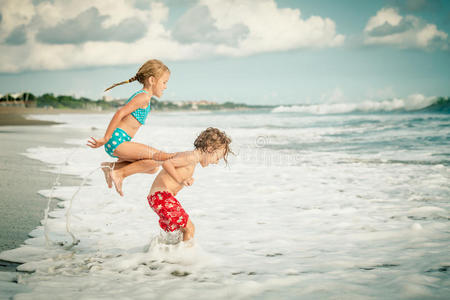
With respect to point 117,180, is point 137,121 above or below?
above

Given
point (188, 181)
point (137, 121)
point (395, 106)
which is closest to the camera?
point (188, 181)

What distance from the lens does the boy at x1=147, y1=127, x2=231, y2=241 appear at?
10.3 ft

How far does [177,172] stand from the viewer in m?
3.24

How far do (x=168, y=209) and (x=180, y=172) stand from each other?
0.35m

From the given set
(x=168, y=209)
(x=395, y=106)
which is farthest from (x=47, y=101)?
(x=168, y=209)

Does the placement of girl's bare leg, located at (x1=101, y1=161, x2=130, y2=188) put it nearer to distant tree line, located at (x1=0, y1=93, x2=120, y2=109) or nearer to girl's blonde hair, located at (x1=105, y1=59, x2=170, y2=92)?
girl's blonde hair, located at (x1=105, y1=59, x2=170, y2=92)

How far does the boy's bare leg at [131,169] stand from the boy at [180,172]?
0.96 feet

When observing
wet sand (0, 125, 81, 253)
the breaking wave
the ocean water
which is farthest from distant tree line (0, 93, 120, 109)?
the ocean water

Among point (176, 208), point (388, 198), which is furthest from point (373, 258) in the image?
point (388, 198)

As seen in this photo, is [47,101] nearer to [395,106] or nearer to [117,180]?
[395,106]

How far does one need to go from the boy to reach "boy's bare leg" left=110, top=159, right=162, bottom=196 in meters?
0.29

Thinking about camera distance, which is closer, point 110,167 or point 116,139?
point 116,139

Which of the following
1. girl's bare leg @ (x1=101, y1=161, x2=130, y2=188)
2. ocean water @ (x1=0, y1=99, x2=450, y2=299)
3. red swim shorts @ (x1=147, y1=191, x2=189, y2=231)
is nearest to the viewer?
ocean water @ (x1=0, y1=99, x2=450, y2=299)

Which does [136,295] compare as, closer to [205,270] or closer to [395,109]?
[205,270]
